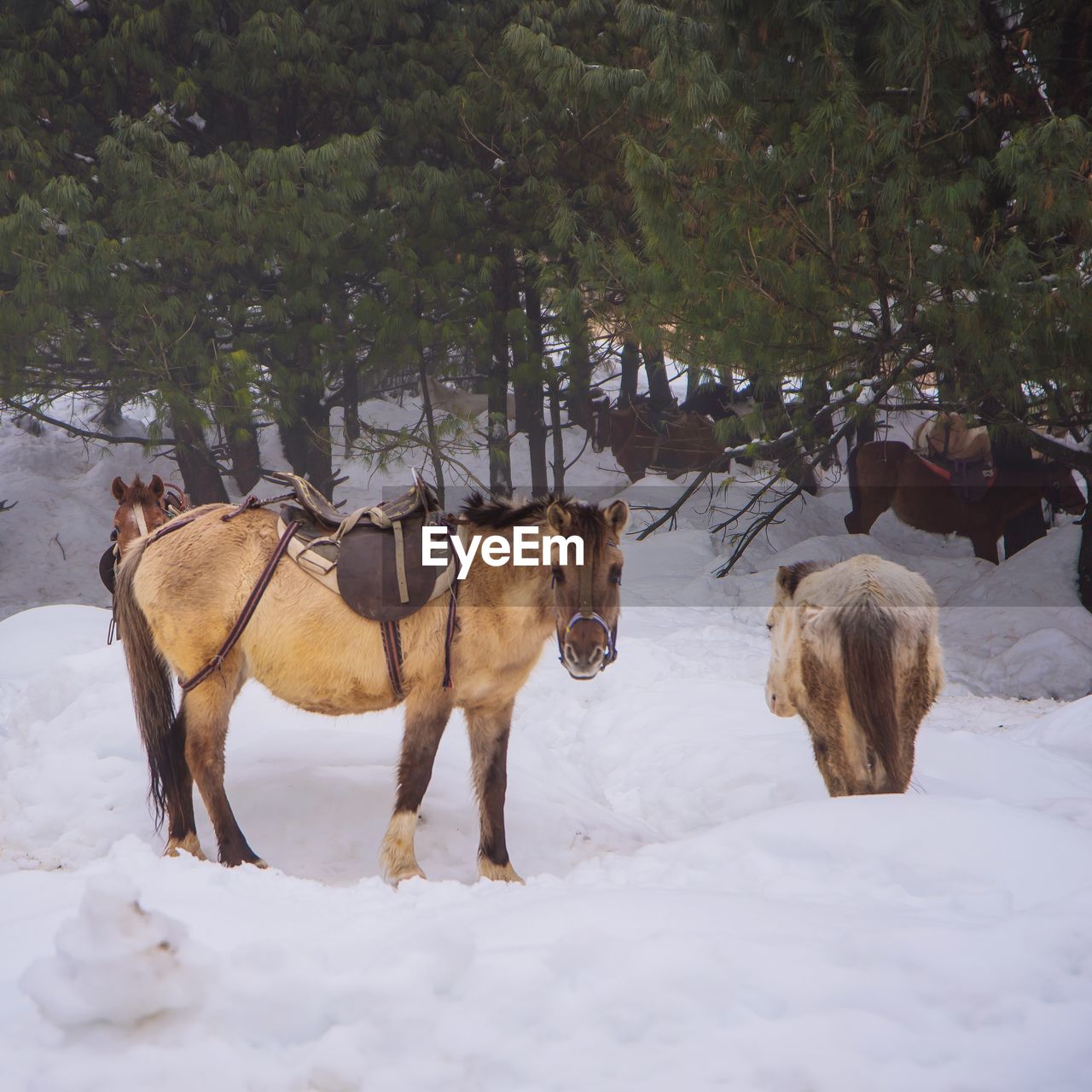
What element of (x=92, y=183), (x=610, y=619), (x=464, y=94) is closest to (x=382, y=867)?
(x=610, y=619)

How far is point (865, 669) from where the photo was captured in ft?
12.6

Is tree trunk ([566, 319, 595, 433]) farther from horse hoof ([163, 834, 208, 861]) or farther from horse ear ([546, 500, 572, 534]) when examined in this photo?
horse hoof ([163, 834, 208, 861])

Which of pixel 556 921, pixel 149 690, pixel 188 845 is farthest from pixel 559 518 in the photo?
pixel 188 845

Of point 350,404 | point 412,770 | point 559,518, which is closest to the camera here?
point 559,518

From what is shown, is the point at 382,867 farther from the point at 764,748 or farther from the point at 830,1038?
the point at 764,748

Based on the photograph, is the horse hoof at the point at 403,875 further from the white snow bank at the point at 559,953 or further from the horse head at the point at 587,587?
the horse head at the point at 587,587

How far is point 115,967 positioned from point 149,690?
2548 millimetres

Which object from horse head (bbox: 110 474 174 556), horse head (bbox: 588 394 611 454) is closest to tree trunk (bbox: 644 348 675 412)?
horse head (bbox: 588 394 611 454)

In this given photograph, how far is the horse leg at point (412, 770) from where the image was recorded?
4.01m

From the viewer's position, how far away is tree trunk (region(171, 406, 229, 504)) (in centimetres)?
1307

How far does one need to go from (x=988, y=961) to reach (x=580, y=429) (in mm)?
17350

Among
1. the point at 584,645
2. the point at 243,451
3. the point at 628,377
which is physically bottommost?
the point at 584,645

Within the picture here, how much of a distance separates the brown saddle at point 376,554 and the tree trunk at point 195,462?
339 inches

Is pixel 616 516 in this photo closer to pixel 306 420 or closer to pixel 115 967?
pixel 115 967
